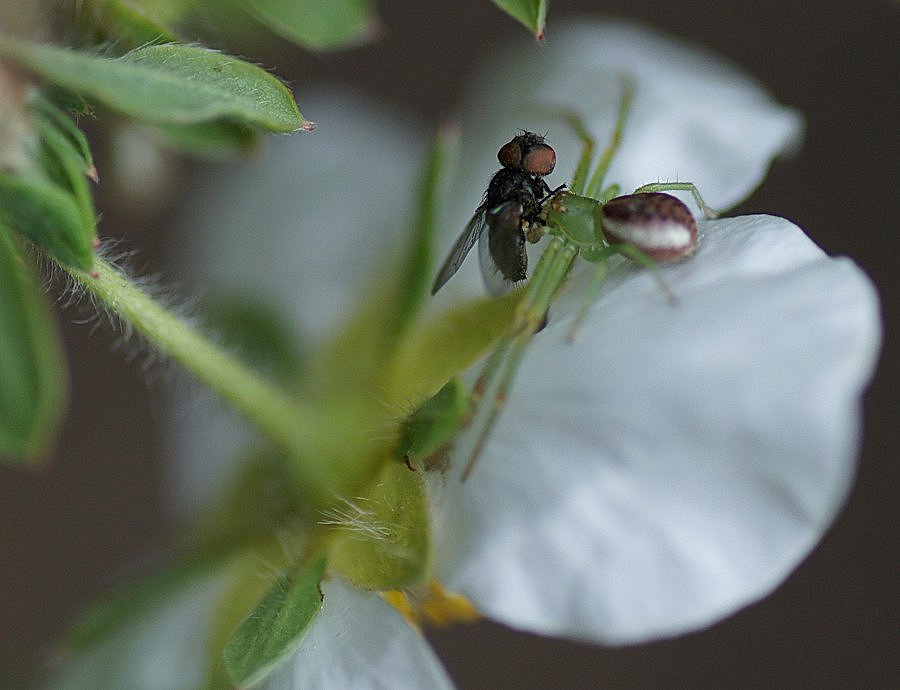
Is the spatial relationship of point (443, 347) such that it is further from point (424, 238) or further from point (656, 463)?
point (656, 463)

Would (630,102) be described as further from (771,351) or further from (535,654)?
(535,654)

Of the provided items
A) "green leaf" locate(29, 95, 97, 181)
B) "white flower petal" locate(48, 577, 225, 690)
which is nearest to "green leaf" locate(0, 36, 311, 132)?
"green leaf" locate(29, 95, 97, 181)

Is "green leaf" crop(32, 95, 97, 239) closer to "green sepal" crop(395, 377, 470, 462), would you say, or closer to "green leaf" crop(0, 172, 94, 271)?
"green leaf" crop(0, 172, 94, 271)

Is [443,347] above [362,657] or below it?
above

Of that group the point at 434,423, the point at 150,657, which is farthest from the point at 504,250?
the point at 150,657

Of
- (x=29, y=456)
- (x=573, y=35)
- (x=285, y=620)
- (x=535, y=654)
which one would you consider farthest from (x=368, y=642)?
(x=535, y=654)

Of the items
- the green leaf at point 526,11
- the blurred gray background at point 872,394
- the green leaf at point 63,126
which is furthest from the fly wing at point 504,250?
the blurred gray background at point 872,394

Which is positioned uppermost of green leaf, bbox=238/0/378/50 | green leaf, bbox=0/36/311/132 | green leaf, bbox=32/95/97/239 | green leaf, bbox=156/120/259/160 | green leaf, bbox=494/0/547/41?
green leaf, bbox=494/0/547/41
